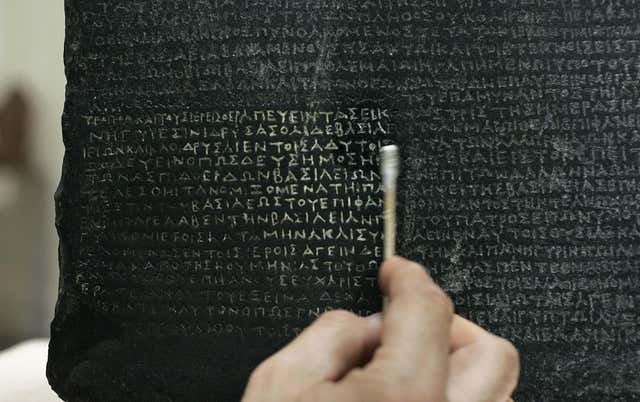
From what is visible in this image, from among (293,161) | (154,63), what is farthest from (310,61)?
(154,63)

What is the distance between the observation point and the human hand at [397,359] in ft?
1.82

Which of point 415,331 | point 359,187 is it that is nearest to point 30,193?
point 359,187

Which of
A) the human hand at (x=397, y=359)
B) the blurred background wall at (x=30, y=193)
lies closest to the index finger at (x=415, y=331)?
the human hand at (x=397, y=359)

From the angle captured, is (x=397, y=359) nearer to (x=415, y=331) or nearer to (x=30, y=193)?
(x=415, y=331)

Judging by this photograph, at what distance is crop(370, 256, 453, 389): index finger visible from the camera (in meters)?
0.57

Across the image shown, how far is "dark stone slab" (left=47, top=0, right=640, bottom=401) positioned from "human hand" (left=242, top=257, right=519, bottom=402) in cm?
29

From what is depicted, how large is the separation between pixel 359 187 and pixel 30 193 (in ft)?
3.09

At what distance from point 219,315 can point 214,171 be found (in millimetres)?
254

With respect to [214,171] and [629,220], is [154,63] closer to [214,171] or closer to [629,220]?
[214,171]

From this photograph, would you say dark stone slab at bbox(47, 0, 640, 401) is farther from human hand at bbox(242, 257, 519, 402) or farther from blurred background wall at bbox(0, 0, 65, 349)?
blurred background wall at bbox(0, 0, 65, 349)

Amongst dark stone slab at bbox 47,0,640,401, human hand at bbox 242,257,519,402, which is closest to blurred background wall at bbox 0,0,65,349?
dark stone slab at bbox 47,0,640,401

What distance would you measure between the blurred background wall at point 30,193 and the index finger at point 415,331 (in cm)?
114

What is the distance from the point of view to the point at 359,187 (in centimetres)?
102

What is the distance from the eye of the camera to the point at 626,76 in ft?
3.36
